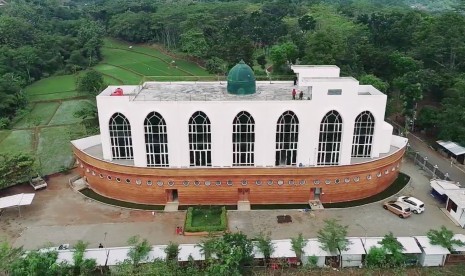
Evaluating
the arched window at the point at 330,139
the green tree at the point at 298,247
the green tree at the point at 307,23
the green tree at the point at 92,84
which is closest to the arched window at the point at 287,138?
the arched window at the point at 330,139

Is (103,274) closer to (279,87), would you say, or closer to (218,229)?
(218,229)

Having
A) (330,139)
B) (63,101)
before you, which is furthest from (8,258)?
(63,101)

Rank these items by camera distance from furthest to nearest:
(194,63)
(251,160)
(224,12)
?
(224,12), (194,63), (251,160)

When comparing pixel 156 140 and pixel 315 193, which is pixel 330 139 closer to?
pixel 315 193

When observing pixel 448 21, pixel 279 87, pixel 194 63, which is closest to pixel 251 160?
pixel 279 87

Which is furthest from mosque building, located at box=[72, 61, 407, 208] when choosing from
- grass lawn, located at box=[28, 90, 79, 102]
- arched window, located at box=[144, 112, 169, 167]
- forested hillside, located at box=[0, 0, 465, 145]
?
grass lawn, located at box=[28, 90, 79, 102]

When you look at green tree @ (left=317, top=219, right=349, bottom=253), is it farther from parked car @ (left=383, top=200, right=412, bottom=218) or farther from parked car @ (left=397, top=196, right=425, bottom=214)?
parked car @ (left=397, top=196, right=425, bottom=214)
